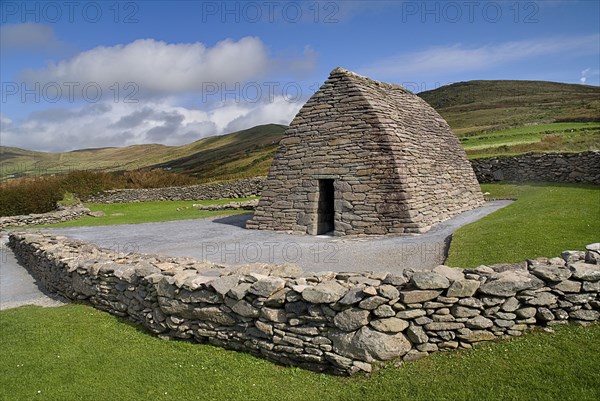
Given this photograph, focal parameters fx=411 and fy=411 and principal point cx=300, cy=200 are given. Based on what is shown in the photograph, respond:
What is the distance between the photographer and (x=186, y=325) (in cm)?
712

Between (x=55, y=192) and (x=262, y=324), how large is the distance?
32.4 m

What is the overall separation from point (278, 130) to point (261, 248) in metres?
85.8

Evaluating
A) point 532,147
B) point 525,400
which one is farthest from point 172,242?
point 532,147

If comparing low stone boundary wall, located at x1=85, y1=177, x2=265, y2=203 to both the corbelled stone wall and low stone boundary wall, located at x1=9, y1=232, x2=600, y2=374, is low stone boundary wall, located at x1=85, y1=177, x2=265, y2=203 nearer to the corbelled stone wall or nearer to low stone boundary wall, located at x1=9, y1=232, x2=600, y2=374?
the corbelled stone wall

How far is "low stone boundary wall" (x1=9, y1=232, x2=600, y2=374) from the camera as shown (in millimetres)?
5621

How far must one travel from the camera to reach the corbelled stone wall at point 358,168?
15.0 meters

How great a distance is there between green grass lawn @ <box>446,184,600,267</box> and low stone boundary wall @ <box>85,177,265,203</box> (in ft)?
70.6

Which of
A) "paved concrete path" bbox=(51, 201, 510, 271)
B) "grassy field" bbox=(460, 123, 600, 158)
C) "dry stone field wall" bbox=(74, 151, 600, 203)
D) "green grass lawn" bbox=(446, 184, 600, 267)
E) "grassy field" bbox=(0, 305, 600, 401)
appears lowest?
"grassy field" bbox=(0, 305, 600, 401)

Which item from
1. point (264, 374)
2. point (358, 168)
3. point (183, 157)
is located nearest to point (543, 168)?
point (358, 168)

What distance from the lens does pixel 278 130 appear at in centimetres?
9756

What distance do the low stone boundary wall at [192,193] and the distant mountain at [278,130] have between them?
61.0ft

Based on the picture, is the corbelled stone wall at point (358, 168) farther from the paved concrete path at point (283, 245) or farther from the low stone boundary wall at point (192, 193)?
the low stone boundary wall at point (192, 193)

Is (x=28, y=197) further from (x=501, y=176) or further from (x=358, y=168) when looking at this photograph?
(x=501, y=176)

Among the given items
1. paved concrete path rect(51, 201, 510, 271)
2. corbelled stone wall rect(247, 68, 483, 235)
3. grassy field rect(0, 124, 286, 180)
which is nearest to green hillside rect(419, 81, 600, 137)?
grassy field rect(0, 124, 286, 180)
